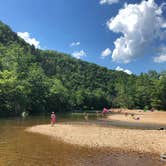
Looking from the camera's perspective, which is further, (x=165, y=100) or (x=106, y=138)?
(x=165, y=100)

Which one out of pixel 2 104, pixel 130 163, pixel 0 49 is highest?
pixel 0 49

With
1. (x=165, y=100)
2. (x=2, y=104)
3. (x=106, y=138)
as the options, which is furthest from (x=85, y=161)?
(x=165, y=100)

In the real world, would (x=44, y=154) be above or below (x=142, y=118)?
below

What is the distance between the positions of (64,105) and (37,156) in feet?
404

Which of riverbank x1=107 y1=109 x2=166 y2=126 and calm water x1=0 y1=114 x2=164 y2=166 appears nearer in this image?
calm water x1=0 y1=114 x2=164 y2=166

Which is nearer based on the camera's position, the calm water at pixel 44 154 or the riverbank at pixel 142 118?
the calm water at pixel 44 154

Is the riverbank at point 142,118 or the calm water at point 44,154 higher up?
the riverbank at point 142,118

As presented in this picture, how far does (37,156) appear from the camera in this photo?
2494cm

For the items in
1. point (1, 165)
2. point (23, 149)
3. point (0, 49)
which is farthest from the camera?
point (0, 49)

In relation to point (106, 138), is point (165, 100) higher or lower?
higher

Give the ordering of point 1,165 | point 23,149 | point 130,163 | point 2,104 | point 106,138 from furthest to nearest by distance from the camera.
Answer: point 2,104 → point 106,138 → point 23,149 → point 130,163 → point 1,165

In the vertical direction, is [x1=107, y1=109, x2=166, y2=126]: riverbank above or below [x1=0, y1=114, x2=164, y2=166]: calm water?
above

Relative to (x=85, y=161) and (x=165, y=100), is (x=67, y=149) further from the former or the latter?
(x=165, y=100)

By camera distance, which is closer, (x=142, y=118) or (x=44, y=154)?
(x=44, y=154)
